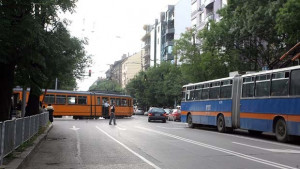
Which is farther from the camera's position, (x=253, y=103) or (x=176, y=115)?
(x=176, y=115)

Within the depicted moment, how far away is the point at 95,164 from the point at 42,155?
2.66m

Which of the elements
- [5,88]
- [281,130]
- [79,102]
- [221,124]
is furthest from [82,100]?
[5,88]

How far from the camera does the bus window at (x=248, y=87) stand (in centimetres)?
2002

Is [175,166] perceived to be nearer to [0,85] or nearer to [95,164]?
[95,164]

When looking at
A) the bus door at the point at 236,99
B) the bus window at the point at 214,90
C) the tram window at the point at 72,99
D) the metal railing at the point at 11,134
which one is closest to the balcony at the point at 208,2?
the tram window at the point at 72,99

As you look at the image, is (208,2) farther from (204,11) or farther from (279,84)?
(279,84)

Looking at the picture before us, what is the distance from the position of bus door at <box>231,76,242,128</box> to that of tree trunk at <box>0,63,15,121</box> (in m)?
12.7

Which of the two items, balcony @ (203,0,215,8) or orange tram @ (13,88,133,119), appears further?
balcony @ (203,0,215,8)

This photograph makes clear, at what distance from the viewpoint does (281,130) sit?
17109mm

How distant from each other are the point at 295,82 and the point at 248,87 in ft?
14.2

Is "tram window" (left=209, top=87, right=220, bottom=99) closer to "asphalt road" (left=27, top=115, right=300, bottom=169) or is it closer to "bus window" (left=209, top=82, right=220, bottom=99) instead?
"bus window" (left=209, top=82, right=220, bottom=99)

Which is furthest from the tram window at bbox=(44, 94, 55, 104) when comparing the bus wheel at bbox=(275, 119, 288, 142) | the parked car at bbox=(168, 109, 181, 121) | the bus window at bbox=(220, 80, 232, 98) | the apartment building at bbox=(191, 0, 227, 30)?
the bus wheel at bbox=(275, 119, 288, 142)

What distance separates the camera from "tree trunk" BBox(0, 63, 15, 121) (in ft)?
42.9

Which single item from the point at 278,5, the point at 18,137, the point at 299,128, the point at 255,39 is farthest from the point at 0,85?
the point at 255,39
